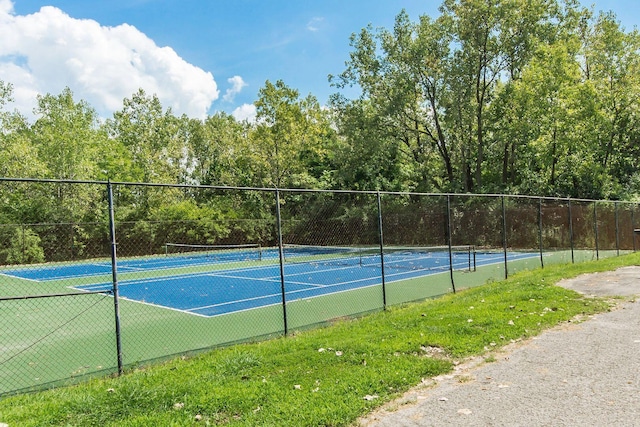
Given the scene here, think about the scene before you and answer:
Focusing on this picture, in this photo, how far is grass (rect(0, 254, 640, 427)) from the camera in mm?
3746

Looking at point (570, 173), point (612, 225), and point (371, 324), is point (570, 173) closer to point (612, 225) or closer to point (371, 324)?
point (612, 225)

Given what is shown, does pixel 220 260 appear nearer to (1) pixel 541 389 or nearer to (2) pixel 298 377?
(2) pixel 298 377

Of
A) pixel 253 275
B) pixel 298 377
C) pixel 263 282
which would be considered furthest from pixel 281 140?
pixel 298 377

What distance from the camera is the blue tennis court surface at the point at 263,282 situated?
1151 centimetres

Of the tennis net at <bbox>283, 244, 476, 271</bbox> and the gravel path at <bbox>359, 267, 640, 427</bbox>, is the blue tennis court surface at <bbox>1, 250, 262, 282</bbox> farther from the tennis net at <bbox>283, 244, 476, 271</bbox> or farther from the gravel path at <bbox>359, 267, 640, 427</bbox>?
the gravel path at <bbox>359, 267, 640, 427</bbox>

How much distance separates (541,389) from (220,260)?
20612 millimetres

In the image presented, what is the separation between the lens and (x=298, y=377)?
179 inches

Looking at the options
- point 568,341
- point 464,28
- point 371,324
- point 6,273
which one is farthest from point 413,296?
point 464,28

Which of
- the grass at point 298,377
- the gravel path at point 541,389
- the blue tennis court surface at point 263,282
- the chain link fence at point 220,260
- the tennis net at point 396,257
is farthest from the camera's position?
the tennis net at point 396,257

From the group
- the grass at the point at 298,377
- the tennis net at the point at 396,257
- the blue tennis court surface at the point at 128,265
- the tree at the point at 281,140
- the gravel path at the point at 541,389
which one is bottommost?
the tennis net at the point at 396,257

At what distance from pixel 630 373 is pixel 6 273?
75.3 feet

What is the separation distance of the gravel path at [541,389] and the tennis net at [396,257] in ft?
37.7

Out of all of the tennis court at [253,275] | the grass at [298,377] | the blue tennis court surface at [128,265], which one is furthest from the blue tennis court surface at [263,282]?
the grass at [298,377]

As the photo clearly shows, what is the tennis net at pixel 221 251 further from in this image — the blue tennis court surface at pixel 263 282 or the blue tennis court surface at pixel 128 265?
the blue tennis court surface at pixel 263 282
